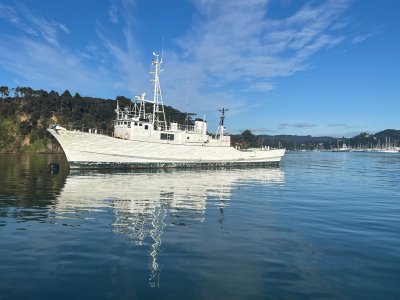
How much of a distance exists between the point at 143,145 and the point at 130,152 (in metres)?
2.18

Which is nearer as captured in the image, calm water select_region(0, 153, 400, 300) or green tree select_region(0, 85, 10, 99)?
calm water select_region(0, 153, 400, 300)

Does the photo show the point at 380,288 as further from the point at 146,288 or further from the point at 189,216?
the point at 189,216

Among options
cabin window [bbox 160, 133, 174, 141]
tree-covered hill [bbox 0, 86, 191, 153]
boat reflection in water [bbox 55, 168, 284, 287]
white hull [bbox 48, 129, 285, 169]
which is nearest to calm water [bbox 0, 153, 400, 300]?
boat reflection in water [bbox 55, 168, 284, 287]

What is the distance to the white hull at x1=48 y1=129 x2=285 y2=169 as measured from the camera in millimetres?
48594

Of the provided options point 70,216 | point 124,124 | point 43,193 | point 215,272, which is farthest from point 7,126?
point 215,272

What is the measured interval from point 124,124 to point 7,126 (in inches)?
4503

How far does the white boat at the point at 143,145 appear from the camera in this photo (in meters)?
48.8

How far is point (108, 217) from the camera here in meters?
16.8

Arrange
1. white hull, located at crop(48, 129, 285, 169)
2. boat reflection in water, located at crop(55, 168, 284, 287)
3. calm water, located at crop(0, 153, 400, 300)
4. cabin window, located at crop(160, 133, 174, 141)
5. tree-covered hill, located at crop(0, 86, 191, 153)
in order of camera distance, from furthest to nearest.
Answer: tree-covered hill, located at crop(0, 86, 191, 153) < cabin window, located at crop(160, 133, 174, 141) < white hull, located at crop(48, 129, 285, 169) < boat reflection in water, located at crop(55, 168, 284, 287) < calm water, located at crop(0, 153, 400, 300)

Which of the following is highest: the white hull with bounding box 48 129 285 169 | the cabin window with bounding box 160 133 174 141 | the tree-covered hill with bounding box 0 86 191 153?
the tree-covered hill with bounding box 0 86 191 153

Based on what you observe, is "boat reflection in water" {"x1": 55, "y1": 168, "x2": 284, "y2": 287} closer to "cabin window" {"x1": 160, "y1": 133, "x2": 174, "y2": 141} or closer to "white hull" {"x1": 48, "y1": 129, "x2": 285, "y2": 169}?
"white hull" {"x1": 48, "y1": 129, "x2": 285, "y2": 169}

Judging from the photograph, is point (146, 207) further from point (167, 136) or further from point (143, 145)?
point (167, 136)

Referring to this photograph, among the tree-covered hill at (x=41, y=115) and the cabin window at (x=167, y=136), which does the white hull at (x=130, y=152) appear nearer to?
the cabin window at (x=167, y=136)

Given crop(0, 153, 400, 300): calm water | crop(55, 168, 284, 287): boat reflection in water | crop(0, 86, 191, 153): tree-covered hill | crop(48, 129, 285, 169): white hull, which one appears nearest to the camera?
crop(0, 153, 400, 300): calm water
